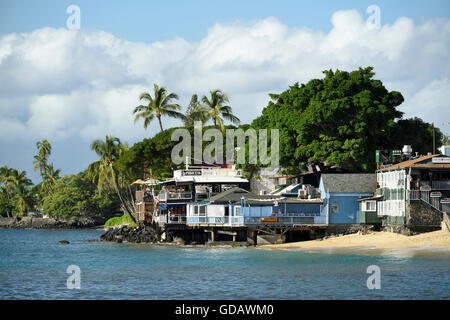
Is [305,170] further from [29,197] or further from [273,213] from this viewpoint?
[29,197]

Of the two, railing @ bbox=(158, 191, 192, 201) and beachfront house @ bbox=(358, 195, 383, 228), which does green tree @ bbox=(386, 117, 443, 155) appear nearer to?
beachfront house @ bbox=(358, 195, 383, 228)

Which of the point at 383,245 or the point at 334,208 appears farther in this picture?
the point at 334,208

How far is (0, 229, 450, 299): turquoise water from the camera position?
34781 mm

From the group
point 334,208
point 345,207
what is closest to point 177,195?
point 334,208

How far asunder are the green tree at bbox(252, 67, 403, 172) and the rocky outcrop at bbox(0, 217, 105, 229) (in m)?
82.8

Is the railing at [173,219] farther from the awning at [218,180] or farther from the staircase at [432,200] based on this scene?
the staircase at [432,200]

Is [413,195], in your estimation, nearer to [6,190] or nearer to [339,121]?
[339,121]

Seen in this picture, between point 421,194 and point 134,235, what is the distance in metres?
36.0

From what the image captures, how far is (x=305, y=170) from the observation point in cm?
7025

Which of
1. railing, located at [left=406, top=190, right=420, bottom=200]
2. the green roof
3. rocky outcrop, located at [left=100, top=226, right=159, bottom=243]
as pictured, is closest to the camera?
railing, located at [left=406, top=190, right=420, bottom=200]

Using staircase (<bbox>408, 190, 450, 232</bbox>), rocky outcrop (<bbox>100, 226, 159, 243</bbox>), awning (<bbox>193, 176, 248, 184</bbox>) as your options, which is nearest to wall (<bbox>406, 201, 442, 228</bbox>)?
staircase (<bbox>408, 190, 450, 232</bbox>)

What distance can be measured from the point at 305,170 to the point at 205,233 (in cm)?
1206

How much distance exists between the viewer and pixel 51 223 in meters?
149
